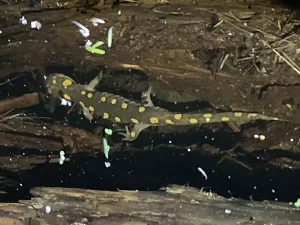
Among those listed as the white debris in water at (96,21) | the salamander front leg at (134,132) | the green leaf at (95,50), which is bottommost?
the salamander front leg at (134,132)

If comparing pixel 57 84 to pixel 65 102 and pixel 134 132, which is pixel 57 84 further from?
pixel 134 132

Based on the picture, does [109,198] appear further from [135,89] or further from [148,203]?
[135,89]

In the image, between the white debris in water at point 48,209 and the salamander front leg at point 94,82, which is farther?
the salamander front leg at point 94,82

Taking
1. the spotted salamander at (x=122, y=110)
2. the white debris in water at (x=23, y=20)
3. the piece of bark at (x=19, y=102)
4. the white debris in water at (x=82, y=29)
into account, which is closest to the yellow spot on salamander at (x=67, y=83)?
the spotted salamander at (x=122, y=110)

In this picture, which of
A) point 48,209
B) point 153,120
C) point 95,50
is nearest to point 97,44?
point 95,50

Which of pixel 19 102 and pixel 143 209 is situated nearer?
pixel 143 209

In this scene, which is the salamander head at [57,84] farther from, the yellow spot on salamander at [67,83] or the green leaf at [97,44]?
the green leaf at [97,44]
